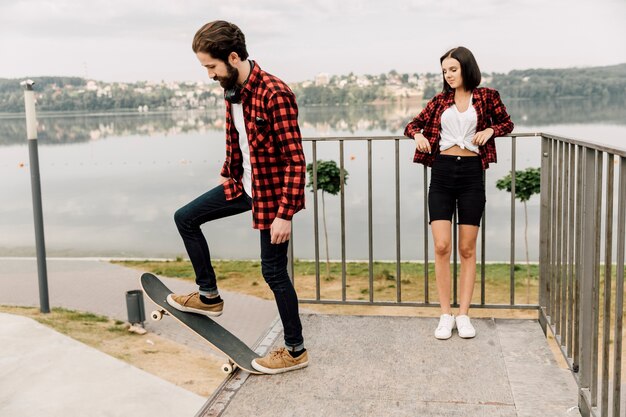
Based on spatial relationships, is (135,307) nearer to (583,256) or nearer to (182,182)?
(583,256)

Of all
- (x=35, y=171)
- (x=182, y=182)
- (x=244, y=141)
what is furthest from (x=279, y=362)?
(x=182, y=182)

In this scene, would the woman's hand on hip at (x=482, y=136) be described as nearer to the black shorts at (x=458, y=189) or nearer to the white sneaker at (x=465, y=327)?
the black shorts at (x=458, y=189)

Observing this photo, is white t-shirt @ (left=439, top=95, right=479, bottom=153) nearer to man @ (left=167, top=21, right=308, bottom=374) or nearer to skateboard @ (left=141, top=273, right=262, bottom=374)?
man @ (left=167, top=21, right=308, bottom=374)

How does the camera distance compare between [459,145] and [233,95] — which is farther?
[459,145]

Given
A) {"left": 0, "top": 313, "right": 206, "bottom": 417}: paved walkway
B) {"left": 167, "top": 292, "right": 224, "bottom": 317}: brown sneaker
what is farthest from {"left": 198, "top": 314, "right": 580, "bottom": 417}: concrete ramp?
{"left": 0, "top": 313, "right": 206, "bottom": 417}: paved walkway

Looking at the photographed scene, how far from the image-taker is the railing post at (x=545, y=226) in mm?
3318

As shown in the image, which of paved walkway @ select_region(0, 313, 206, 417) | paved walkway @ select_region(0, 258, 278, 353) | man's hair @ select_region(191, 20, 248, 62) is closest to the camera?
man's hair @ select_region(191, 20, 248, 62)

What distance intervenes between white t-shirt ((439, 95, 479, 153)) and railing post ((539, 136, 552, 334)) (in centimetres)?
45

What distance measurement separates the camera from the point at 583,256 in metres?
2.37

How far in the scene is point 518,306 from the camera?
11.6 feet

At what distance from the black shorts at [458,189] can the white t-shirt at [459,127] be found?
0.20 feet

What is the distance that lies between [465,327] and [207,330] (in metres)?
1.25

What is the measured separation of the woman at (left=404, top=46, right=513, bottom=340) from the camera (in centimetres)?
309

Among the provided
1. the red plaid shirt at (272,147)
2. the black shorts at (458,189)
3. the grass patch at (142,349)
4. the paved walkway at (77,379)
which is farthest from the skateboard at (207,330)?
the grass patch at (142,349)
